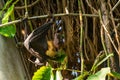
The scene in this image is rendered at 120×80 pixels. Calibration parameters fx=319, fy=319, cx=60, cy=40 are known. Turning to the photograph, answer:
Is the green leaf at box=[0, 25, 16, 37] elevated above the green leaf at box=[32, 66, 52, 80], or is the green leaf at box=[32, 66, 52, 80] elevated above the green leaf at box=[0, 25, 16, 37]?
the green leaf at box=[0, 25, 16, 37]

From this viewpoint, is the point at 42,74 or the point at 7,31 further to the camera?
the point at 7,31

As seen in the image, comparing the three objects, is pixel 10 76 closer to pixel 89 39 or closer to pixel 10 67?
pixel 10 67

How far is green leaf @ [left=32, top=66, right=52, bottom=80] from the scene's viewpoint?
2.28 feet

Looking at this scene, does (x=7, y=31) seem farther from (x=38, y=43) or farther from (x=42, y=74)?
(x=42, y=74)

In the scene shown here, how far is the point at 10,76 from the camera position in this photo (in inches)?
33.9

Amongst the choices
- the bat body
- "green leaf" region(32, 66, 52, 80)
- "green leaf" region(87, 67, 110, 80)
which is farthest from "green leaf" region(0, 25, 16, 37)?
"green leaf" region(87, 67, 110, 80)

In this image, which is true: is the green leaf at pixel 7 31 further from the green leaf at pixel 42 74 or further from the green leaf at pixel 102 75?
the green leaf at pixel 102 75

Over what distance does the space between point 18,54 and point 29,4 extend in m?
0.20

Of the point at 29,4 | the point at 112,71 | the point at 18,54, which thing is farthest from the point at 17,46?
the point at 112,71

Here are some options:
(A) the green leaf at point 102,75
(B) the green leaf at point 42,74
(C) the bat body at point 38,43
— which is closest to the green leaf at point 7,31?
(C) the bat body at point 38,43

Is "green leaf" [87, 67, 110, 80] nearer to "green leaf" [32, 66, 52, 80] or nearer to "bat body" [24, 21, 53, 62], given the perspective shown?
"green leaf" [32, 66, 52, 80]

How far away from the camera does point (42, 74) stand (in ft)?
2.30

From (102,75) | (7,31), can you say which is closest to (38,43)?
(7,31)

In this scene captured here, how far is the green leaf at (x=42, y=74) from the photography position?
0.69 m
